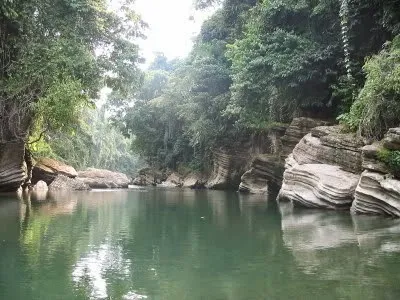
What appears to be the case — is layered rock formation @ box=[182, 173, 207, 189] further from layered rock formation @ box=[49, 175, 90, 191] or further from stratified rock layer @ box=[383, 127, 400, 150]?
stratified rock layer @ box=[383, 127, 400, 150]

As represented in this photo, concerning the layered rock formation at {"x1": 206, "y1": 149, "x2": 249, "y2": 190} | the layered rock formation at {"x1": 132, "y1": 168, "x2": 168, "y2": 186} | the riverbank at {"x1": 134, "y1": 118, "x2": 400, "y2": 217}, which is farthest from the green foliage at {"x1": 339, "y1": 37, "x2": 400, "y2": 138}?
the layered rock formation at {"x1": 132, "y1": 168, "x2": 168, "y2": 186}

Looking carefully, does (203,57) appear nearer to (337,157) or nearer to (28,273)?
(337,157)

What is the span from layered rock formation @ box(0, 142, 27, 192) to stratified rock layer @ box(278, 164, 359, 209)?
1368 cm

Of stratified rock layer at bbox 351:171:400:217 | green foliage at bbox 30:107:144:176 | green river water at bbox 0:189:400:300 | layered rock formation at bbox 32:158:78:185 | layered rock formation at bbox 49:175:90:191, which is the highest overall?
green foliage at bbox 30:107:144:176

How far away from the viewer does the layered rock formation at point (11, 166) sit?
2322 centimetres

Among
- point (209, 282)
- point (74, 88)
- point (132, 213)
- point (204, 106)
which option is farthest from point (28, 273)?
point (204, 106)

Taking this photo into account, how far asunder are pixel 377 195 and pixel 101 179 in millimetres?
27305

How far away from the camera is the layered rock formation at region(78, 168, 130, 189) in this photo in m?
Result: 36.2

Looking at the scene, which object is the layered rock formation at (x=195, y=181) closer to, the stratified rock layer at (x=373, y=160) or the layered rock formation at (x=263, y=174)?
the layered rock formation at (x=263, y=174)

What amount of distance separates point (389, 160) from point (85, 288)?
953 centimetres

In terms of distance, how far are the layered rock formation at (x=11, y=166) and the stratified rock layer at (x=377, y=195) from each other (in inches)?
660

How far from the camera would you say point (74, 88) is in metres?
20.1

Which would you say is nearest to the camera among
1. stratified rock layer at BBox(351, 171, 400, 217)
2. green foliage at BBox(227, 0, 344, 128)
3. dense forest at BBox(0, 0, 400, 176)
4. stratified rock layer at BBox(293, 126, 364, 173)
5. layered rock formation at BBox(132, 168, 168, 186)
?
stratified rock layer at BBox(351, 171, 400, 217)

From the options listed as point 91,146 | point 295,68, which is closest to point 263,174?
point 295,68
